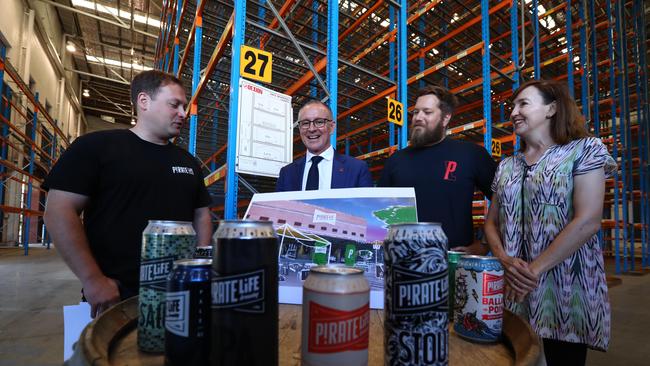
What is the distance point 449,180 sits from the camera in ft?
5.78

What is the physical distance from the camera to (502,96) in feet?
20.7

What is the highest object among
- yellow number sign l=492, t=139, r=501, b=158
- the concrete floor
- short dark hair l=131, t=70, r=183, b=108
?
yellow number sign l=492, t=139, r=501, b=158

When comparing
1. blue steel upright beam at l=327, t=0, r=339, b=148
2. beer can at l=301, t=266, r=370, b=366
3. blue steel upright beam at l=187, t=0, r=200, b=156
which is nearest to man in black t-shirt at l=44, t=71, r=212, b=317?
beer can at l=301, t=266, r=370, b=366

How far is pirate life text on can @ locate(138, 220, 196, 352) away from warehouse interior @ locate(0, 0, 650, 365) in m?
1.78

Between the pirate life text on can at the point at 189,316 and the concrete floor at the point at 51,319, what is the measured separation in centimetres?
276

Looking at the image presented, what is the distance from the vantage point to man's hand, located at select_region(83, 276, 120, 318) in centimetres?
113

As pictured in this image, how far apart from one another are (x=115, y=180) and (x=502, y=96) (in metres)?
6.38

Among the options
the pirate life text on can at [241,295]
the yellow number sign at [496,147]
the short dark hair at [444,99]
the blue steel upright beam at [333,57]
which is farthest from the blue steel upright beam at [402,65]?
the pirate life text on can at [241,295]

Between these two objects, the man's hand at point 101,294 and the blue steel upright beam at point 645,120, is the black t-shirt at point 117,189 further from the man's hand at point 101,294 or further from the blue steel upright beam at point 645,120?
the blue steel upright beam at point 645,120

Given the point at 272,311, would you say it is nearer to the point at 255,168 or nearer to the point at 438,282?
the point at 438,282

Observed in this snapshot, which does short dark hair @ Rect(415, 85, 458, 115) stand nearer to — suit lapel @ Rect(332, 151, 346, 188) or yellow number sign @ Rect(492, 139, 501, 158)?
suit lapel @ Rect(332, 151, 346, 188)

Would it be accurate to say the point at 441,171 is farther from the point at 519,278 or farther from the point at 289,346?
Result: the point at 289,346

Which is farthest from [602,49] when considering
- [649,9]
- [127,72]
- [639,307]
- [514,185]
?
[127,72]

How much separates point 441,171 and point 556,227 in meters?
0.59
